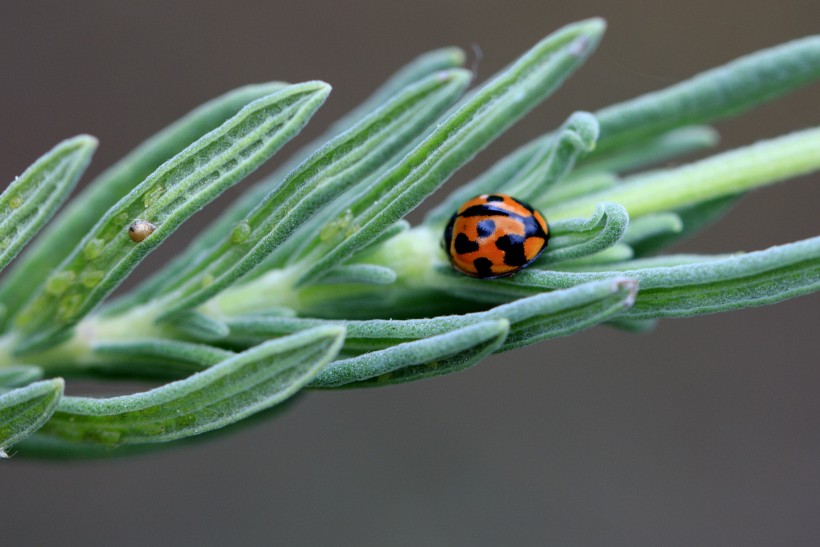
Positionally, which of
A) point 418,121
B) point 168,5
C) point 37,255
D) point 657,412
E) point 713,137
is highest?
point 168,5

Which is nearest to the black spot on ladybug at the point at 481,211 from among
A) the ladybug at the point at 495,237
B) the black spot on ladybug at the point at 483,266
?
the ladybug at the point at 495,237

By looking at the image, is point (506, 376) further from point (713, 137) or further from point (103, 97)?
point (713, 137)

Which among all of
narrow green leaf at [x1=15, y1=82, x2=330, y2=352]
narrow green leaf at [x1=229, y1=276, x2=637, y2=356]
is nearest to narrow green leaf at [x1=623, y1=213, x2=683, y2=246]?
narrow green leaf at [x1=229, y1=276, x2=637, y2=356]

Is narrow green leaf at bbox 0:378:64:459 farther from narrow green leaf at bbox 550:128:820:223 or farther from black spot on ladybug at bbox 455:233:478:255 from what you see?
narrow green leaf at bbox 550:128:820:223

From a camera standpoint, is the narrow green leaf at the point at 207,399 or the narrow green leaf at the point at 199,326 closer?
the narrow green leaf at the point at 207,399

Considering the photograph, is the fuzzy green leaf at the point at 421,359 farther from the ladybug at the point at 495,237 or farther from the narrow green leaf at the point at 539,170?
the narrow green leaf at the point at 539,170

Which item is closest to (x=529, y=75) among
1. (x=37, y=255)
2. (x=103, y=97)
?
(x=37, y=255)
